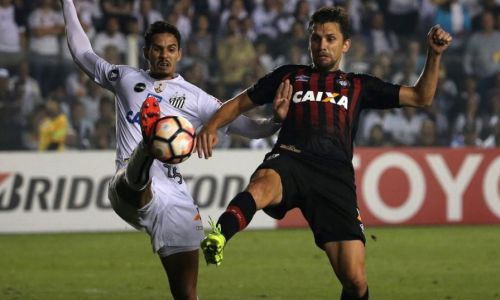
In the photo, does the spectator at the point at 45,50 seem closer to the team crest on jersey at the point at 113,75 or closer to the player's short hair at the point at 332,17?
the team crest on jersey at the point at 113,75

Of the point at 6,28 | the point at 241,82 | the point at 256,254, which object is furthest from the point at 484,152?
the point at 6,28

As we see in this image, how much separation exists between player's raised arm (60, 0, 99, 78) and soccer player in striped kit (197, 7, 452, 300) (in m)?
1.21

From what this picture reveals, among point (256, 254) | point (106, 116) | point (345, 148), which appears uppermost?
point (345, 148)

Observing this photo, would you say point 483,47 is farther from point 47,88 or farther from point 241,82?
point 47,88

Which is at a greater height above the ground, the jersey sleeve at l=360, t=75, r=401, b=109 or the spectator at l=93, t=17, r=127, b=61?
the jersey sleeve at l=360, t=75, r=401, b=109

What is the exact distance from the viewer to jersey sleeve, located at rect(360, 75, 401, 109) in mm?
7098

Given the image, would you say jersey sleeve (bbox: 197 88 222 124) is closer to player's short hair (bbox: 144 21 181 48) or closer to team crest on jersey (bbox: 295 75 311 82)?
player's short hair (bbox: 144 21 181 48)

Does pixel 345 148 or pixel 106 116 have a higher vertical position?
pixel 345 148

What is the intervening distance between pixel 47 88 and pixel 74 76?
42 centimetres

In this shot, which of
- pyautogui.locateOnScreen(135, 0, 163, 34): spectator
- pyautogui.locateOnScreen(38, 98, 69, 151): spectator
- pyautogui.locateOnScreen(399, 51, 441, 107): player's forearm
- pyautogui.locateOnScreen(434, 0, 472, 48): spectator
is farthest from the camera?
pyautogui.locateOnScreen(434, 0, 472, 48): spectator

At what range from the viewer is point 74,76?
15359 millimetres

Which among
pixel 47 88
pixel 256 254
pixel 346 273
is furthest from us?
pixel 47 88

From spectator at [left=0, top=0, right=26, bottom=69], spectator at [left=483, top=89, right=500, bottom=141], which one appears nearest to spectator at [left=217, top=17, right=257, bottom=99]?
spectator at [left=0, top=0, right=26, bottom=69]

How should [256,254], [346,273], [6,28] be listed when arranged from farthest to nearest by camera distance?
[6,28]
[256,254]
[346,273]
